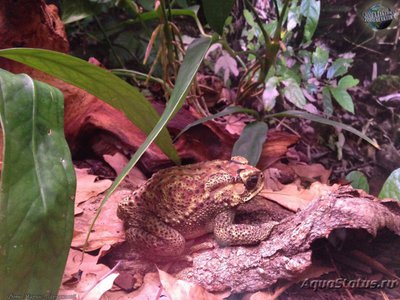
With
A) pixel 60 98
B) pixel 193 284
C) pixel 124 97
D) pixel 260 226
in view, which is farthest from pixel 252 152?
pixel 60 98

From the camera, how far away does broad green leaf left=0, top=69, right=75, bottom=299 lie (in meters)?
0.91

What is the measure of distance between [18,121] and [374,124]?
178 cm

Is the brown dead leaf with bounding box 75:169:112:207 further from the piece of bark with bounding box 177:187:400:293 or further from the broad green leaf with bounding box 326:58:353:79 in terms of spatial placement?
the broad green leaf with bounding box 326:58:353:79

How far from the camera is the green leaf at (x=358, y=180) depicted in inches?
67.9

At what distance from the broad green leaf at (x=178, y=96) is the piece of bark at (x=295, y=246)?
37 cm

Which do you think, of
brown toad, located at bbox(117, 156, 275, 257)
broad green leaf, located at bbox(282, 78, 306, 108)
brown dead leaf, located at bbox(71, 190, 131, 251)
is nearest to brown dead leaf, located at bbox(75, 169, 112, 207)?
brown dead leaf, located at bbox(71, 190, 131, 251)

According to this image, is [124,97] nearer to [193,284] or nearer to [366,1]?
[193,284]

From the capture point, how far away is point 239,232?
1.31m

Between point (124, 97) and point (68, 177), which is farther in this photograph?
point (124, 97)

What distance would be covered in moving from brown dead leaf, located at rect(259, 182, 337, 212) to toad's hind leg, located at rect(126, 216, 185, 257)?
0.46 meters

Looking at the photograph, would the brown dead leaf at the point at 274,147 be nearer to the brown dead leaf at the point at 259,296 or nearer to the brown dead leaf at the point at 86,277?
the brown dead leaf at the point at 259,296

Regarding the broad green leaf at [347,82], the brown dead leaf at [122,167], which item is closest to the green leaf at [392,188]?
the broad green leaf at [347,82]

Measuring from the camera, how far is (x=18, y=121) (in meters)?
0.98

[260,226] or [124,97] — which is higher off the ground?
[124,97]
